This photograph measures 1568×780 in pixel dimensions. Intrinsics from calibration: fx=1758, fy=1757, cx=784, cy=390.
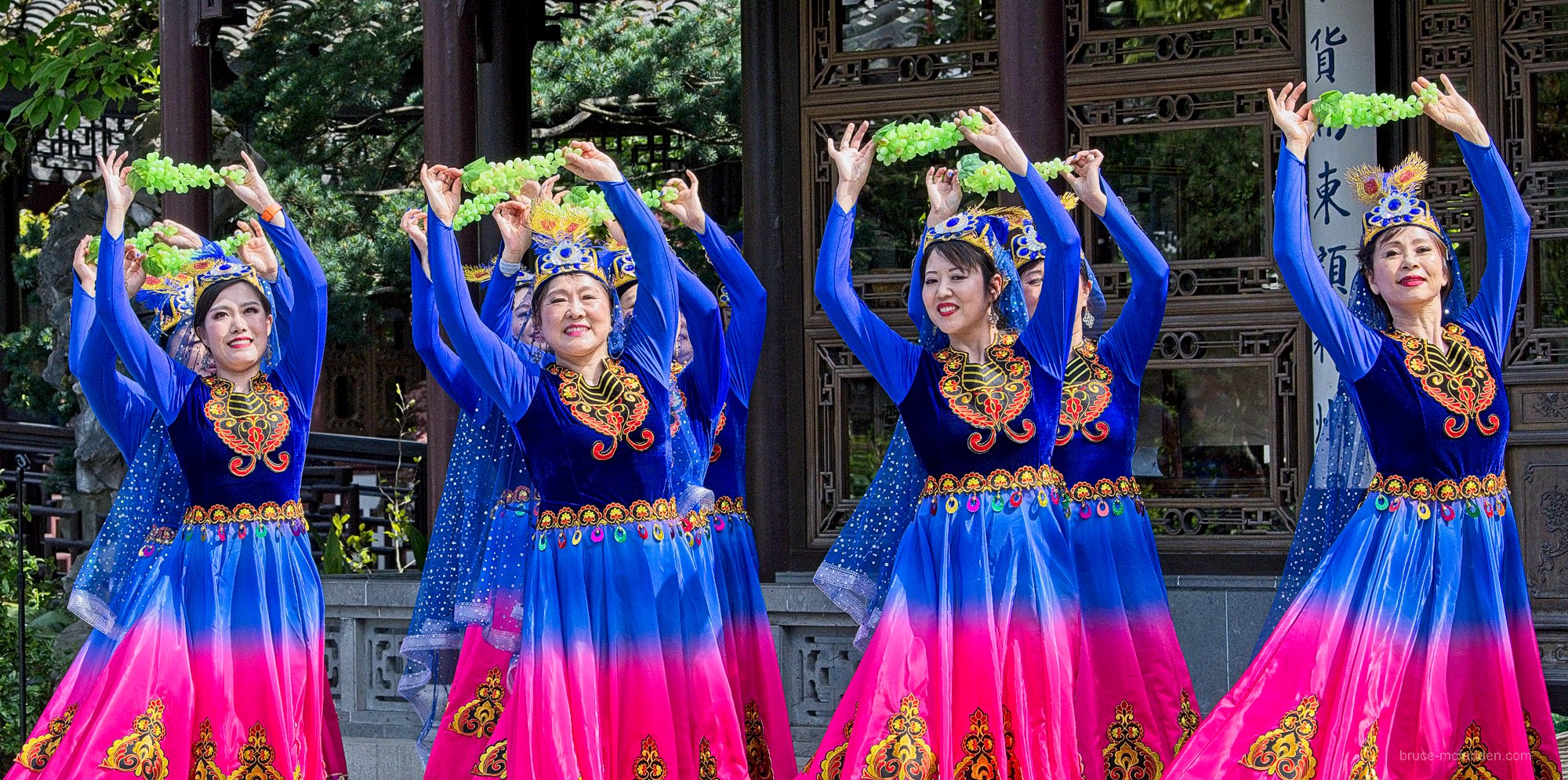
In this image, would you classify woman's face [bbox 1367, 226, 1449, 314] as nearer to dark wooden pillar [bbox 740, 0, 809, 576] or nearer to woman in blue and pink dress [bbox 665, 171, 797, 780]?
woman in blue and pink dress [bbox 665, 171, 797, 780]

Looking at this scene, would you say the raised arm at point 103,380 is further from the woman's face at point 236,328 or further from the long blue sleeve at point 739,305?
the long blue sleeve at point 739,305

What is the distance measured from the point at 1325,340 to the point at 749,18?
10.4 feet

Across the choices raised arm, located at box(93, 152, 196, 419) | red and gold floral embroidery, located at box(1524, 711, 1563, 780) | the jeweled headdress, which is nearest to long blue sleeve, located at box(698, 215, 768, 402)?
the jeweled headdress

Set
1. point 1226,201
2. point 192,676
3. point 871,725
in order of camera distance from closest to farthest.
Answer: point 871,725 → point 192,676 → point 1226,201

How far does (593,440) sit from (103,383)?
175cm

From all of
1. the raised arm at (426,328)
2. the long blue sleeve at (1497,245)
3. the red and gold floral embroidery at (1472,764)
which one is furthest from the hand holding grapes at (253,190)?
the red and gold floral embroidery at (1472,764)

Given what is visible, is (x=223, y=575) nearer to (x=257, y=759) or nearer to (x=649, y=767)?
(x=257, y=759)

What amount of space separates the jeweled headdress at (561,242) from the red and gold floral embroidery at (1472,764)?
2.58m

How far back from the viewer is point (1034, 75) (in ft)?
18.3

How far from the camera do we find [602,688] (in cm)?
475

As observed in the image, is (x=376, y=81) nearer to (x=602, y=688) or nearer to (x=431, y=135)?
(x=431, y=135)

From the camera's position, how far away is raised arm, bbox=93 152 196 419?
5.22 m

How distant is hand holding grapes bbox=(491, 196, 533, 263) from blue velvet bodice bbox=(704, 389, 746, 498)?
32.7 inches

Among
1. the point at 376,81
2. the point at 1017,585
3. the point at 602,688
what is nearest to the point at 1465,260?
the point at 1017,585
